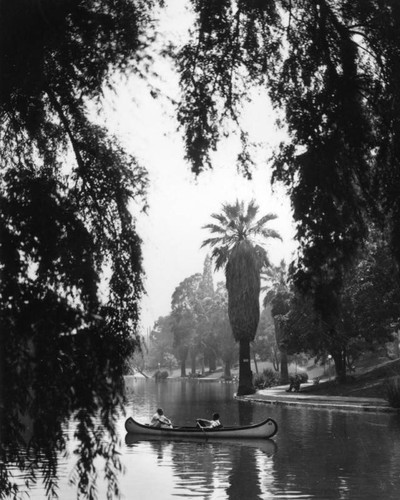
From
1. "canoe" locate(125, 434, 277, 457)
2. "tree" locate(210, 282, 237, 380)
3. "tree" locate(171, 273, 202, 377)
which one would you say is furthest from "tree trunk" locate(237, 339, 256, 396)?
"tree" locate(171, 273, 202, 377)

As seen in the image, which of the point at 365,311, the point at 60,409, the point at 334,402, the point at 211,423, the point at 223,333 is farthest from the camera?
the point at 223,333

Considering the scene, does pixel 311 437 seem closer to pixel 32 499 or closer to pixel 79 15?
pixel 32 499

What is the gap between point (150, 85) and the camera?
634 cm

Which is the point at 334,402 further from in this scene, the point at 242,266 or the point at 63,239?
the point at 63,239

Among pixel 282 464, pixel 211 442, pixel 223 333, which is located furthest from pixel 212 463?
pixel 223 333

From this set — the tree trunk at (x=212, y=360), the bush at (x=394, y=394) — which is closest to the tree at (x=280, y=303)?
the bush at (x=394, y=394)

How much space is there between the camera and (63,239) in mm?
5457

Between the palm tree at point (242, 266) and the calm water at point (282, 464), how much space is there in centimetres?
1623

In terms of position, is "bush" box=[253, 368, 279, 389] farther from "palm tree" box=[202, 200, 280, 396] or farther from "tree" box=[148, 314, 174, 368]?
"tree" box=[148, 314, 174, 368]

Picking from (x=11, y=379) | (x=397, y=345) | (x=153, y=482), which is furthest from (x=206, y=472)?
(x=397, y=345)

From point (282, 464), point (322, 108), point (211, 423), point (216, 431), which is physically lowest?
point (282, 464)

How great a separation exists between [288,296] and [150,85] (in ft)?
143

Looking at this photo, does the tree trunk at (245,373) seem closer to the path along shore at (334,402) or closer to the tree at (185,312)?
the path along shore at (334,402)

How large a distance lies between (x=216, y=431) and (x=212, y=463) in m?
4.37
